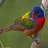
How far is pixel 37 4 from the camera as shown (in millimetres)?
1229

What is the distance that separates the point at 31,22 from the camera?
1.12m

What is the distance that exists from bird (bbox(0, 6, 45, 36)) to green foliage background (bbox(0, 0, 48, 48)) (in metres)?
0.11

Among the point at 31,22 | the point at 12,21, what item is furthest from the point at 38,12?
the point at 12,21

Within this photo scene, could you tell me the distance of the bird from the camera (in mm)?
1106

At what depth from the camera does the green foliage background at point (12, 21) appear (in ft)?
4.07

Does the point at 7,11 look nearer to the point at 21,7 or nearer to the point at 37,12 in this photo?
the point at 21,7

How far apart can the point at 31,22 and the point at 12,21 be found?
157 mm

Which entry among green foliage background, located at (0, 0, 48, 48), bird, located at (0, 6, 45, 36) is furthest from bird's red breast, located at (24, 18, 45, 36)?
green foliage background, located at (0, 0, 48, 48)

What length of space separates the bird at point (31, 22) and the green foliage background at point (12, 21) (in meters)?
0.11

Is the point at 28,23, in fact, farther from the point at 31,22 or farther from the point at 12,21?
the point at 12,21

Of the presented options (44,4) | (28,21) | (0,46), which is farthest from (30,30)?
(0,46)

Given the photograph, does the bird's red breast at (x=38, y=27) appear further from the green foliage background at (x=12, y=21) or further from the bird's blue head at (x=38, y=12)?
the green foliage background at (x=12, y=21)

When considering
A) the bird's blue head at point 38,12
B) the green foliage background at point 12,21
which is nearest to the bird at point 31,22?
the bird's blue head at point 38,12

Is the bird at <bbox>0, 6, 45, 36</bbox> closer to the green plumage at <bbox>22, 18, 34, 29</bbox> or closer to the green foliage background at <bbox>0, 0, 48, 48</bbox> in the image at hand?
the green plumage at <bbox>22, 18, 34, 29</bbox>
